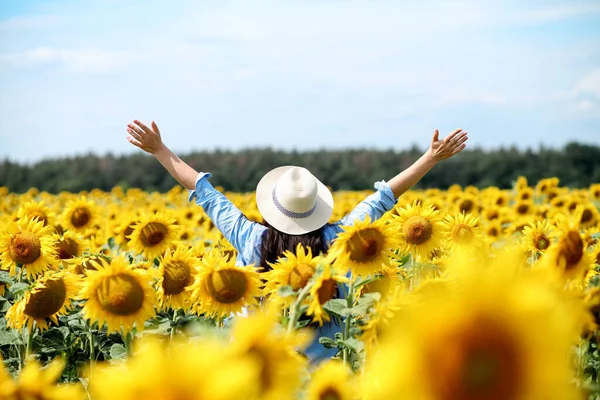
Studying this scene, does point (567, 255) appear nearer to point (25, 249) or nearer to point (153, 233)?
point (25, 249)

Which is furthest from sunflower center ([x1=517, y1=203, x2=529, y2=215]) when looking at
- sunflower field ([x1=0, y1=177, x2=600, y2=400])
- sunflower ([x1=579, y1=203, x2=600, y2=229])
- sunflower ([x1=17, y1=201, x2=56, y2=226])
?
sunflower ([x1=17, y1=201, x2=56, y2=226])

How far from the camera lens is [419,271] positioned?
3.47m

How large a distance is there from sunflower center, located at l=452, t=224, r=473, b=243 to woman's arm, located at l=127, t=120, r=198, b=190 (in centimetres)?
146

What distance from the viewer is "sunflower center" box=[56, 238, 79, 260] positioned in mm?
4965

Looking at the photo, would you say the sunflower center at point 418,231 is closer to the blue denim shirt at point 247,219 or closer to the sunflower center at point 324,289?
the blue denim shirt at point 247,219

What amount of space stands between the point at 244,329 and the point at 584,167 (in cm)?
3252

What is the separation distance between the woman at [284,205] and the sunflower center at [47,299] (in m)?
0.95

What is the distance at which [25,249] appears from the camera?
412cm

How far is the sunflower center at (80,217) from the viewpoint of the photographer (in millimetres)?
6840

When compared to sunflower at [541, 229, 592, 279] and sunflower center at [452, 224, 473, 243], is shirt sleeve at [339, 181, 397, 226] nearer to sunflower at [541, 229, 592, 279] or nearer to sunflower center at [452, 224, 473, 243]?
sunflower center at [452, 224, 473, 243]

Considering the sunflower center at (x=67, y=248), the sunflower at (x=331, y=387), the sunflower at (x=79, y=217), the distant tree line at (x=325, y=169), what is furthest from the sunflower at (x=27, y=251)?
the distant tree line at (x=325, y=169)

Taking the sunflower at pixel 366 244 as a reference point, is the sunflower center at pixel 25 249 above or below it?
below

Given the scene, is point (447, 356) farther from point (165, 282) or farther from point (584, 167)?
point (584, 167)

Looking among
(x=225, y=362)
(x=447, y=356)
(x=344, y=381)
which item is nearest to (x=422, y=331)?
(x=447, y=356)
